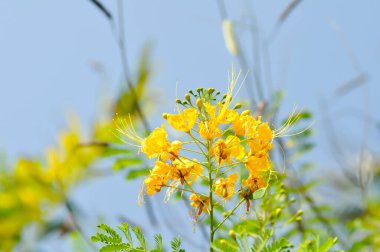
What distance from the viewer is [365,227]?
2818mm

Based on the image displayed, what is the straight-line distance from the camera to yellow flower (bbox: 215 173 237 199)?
1395 millimetres

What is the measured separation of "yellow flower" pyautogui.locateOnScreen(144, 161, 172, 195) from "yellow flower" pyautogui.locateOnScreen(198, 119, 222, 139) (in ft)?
0.36

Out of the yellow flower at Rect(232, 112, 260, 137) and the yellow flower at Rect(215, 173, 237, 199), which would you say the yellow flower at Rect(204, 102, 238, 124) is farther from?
the yellow flower at Rect(215, 173, 237, 199)

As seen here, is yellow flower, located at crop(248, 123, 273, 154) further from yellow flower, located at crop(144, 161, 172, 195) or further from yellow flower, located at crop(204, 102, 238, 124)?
yellow flower, located at crop(144, 161, 172, 195)

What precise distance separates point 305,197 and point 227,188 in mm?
1188

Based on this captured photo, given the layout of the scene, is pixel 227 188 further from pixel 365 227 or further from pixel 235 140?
pixel 365 227

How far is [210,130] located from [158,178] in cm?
16

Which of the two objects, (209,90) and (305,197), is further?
(305,197)

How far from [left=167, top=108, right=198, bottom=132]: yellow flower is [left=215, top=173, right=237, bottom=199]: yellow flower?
151 millimetres

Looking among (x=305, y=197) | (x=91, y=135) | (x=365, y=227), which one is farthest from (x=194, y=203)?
(x=91, y=135)

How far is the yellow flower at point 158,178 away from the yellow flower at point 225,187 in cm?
12

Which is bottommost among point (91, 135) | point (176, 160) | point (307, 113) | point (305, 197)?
point (176, 160)

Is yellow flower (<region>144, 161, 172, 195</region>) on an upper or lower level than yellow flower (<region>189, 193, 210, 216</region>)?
upper

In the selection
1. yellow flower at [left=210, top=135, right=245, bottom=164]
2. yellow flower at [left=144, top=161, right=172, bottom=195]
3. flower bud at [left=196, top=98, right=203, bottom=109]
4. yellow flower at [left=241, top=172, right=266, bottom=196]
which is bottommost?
yellow flower at [left=241, top=172, right=266, bottom=196]
